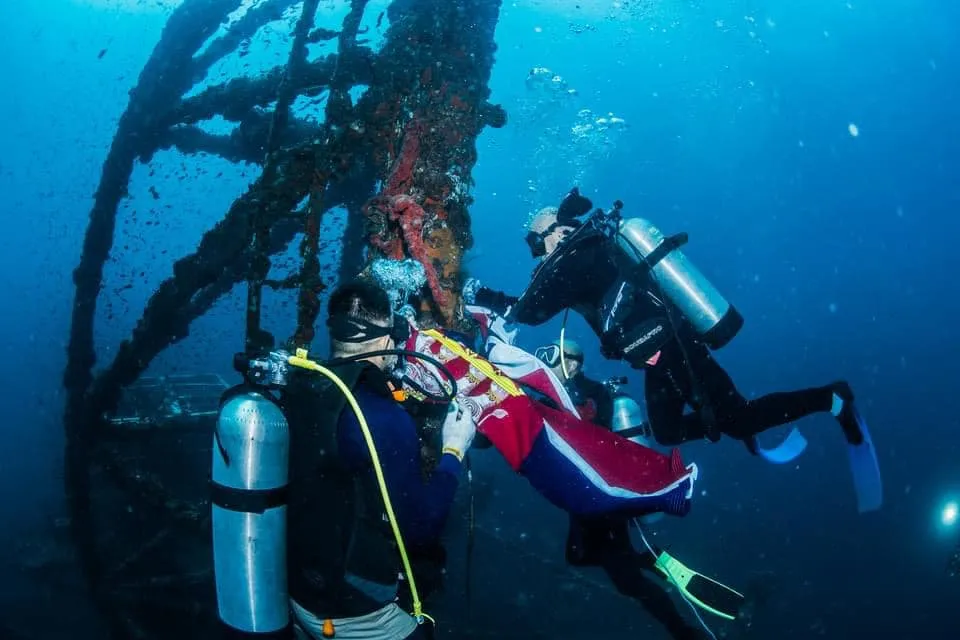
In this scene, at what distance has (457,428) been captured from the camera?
8.51 ft

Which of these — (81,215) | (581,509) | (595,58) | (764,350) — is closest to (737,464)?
(581,509)

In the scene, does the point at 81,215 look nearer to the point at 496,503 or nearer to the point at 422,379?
the point at 496,503

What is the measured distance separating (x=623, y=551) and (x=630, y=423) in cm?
113

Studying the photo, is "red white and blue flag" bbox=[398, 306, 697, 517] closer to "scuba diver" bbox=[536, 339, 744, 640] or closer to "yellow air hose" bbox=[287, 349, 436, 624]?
"scuba diver" bbox=[536, 339, 744, 640]

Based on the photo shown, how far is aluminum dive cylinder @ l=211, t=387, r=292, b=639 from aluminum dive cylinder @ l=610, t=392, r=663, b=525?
3.16 m

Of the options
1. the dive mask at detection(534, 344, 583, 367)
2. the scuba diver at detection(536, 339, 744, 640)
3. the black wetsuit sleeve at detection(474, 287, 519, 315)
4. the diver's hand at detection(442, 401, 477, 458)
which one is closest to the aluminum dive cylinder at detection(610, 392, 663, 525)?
the scuba diver at detection(536, 339, 744, 640)

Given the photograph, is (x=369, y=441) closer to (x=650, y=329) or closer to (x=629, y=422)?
(x=650, y=329)

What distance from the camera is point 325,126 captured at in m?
4.02

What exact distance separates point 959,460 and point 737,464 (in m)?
22.1

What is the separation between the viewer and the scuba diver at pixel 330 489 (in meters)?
2.35

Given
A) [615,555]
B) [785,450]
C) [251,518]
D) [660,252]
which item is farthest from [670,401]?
[251,518]

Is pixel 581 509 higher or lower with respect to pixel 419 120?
lower

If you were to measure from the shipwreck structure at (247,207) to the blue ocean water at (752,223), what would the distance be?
16.7ft

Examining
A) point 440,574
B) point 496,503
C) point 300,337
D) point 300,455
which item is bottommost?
point 496,503
